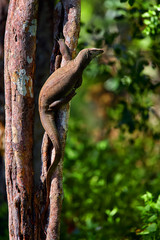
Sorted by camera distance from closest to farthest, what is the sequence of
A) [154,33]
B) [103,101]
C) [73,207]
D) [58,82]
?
[58,82]
[154,33]
[73,207]
[103,101]

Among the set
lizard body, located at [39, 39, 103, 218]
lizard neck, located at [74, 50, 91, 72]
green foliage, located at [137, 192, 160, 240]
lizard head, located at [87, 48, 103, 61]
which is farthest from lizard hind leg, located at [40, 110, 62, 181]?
green foliage, located at [137, 192, 160, 240]

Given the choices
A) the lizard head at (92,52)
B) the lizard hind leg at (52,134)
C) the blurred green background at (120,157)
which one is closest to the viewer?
the lizard hind leg at (52,134)

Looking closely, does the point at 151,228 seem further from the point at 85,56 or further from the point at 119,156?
the point at 119,156

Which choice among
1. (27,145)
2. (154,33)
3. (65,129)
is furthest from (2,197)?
(154,33)

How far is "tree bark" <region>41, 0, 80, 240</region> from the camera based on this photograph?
199 centimetres

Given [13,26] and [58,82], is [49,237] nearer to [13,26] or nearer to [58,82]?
[58,82]

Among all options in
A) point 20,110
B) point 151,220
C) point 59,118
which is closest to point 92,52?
point 59,118

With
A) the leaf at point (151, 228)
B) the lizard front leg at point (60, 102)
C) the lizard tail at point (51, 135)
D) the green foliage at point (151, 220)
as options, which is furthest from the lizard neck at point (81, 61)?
the leaf at point (151, 228)

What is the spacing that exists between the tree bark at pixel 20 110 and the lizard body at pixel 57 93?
0.42 ft

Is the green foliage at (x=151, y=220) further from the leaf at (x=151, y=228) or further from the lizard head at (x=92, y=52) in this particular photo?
the lizard head at (x=92, y=52)

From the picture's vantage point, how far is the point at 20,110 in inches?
79.0

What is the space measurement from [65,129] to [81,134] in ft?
7.33

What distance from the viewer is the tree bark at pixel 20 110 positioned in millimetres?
1968

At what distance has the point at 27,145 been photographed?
81.1 inches
